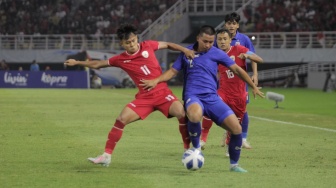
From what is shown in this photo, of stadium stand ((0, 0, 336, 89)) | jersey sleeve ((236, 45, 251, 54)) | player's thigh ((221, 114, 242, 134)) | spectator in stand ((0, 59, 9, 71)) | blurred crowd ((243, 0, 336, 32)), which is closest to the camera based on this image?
player's thigh ((221, 114, 242, 134))

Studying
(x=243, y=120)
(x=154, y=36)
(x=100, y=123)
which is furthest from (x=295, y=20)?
(x=243, y=120)

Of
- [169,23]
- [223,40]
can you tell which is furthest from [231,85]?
[169,23]

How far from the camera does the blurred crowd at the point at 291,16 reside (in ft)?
192

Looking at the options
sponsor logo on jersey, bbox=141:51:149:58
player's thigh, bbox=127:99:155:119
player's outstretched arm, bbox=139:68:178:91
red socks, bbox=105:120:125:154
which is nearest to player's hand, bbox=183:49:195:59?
player's outstretched arm, bbox=139:68:178:91

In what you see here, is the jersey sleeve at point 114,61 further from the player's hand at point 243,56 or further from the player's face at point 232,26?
the player's face at point 232,26

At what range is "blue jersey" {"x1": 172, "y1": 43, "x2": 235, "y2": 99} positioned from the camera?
12406 mm

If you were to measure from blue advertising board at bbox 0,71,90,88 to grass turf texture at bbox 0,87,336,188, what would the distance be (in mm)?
27642

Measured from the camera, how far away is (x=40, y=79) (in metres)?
54.0

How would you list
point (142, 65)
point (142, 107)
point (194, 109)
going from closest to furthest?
point (194, 109) < point (142, 107) < point (142, 65)

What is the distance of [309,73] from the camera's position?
5672 centimetres

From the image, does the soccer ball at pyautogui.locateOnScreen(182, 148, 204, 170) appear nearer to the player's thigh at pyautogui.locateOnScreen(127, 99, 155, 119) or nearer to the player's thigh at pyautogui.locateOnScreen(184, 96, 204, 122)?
the player's thigh at pyautogui.locateOnScreen(184, 96, 204, 122)

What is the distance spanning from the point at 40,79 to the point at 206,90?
1672 inches

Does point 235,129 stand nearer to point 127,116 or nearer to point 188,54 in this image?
point 188,54

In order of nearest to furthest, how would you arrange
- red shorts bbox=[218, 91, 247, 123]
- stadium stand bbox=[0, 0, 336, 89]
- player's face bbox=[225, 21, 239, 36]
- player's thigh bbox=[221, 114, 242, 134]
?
player's thigh bbox=[221, 114, 242, 134], player's face bbox=[225, 21, 239, 36], red shorts bbox=[218, 91, 247, 123], stadium stand bbox=[0, 0, 336, 89]
